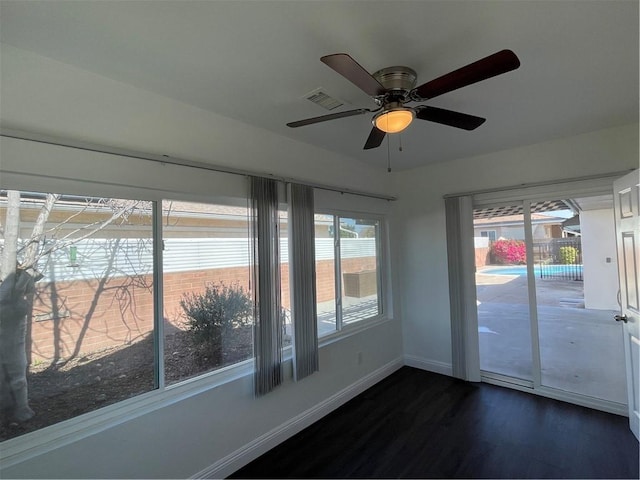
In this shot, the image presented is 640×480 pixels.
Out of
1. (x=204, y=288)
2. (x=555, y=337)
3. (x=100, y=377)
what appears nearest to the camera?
(x=100, y=377)

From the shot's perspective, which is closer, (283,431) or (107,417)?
(107,417)

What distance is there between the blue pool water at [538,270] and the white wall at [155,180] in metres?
2.27

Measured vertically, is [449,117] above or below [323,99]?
below

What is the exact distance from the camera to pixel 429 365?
391cm

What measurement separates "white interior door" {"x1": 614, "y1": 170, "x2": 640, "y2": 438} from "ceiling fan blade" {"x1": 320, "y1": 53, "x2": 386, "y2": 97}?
2.18 m

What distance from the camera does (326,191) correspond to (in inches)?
126

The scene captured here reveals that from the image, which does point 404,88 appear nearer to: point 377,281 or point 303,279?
point 303,279

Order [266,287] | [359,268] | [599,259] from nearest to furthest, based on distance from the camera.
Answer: [266,287]
[599,259]
[359,268]

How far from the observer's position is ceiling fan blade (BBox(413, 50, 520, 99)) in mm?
1202

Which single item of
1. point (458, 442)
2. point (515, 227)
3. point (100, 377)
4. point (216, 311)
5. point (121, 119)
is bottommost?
point (458, 442)

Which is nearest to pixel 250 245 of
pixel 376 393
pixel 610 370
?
pixel 376 393

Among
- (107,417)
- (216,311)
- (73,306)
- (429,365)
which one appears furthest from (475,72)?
(429,365)

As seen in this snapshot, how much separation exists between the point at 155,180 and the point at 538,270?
3817 millimetres

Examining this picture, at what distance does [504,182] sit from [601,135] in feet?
Result: 2.84
